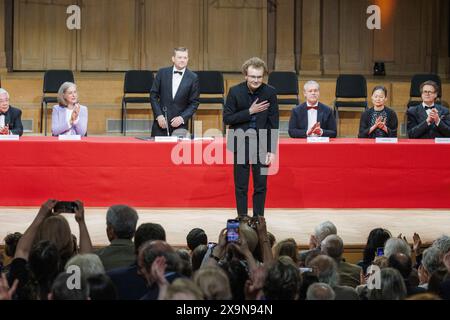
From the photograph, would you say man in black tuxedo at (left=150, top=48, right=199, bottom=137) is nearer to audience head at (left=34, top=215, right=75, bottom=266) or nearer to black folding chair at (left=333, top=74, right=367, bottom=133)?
audience head at (left=34, top=215, right=75, bottom=266)

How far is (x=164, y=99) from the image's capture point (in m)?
7.89

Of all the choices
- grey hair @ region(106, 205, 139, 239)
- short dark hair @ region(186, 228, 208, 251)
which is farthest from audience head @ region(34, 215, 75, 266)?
short dark hair @ region(186, 228, 208, 251)

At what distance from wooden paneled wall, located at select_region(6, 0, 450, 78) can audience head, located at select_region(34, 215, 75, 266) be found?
7.74m

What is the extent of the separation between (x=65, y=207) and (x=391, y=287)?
1.87 meters

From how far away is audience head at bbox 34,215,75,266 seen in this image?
14.4ft

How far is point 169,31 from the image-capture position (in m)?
12.1

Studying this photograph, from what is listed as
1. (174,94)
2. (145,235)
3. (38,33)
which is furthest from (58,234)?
(38,33)

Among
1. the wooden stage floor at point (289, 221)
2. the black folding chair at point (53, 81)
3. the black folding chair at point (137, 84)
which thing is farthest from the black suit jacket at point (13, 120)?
the black folding chair at point (137, 84)

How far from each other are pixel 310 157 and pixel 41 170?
2.43 m

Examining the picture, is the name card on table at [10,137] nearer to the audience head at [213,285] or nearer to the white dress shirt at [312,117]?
the white dress shirt at [312,117]

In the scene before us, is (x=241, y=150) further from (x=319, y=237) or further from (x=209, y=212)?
(x=319, y=237)
